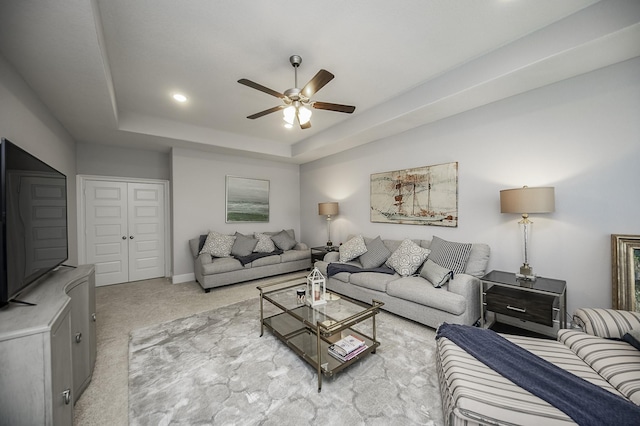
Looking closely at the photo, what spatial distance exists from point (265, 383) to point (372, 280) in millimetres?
1788

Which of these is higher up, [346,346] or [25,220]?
[25,220]

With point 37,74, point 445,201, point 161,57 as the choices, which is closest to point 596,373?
point 445,201

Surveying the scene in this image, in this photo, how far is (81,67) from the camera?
6.71 ft

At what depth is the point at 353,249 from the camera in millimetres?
4012

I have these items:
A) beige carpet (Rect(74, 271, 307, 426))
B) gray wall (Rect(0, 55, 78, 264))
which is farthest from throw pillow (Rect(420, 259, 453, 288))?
gray wall (Rect(0, 55, 78, 264))

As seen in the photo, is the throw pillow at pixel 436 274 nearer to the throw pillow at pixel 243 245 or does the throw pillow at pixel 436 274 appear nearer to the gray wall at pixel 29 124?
the throw pillow at pixel 243 245

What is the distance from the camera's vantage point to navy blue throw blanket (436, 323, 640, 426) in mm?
1056

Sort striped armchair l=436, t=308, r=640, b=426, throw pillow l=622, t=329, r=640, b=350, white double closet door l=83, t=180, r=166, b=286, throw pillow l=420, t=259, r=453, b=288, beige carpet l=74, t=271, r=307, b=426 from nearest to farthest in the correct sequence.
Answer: striped armchair l=436, t=308, r=640, b=426
throw pillow l=622, t=329, r=640, b=350
beige carpet l=74, t=271, r=307, b=426
throw pillow l=420, t=259, r=453, b=288
white double closet door l=83, t=180, r=166, b=286

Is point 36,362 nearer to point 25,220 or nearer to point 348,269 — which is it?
point 25,220

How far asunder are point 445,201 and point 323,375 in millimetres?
2648

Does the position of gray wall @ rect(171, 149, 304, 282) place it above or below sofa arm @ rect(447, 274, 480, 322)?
above

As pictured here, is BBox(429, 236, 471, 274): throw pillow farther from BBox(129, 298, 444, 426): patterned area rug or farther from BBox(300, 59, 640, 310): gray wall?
BBox(129, 298, 444, 426): patterned area rug

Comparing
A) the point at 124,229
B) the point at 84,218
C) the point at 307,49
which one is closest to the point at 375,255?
the point at 307,49

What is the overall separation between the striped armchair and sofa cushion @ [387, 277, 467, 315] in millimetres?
710
